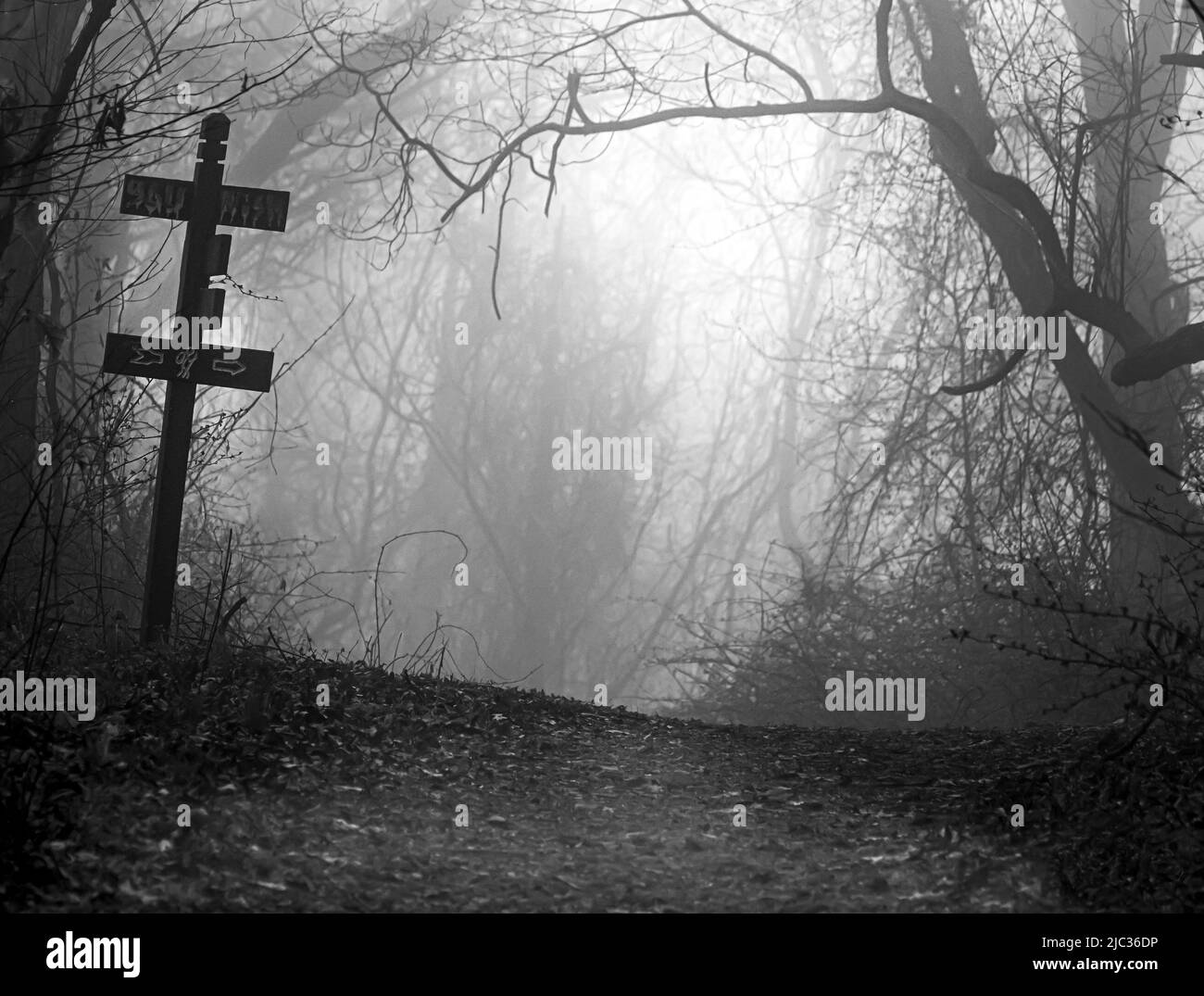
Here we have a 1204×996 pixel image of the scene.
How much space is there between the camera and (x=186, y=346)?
6.48 metres

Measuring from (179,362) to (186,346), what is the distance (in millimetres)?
117

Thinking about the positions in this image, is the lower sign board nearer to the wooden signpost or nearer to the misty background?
the wooden signpost

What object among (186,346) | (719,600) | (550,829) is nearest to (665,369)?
(719,600)

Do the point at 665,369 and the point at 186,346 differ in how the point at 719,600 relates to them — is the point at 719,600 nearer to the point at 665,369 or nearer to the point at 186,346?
the point at 186,346

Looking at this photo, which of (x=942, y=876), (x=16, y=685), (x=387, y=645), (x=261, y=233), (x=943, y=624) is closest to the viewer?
(x=942, y=876)

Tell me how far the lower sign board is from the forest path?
6.50 ft

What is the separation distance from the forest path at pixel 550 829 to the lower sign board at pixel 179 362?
Result: 1.98 m

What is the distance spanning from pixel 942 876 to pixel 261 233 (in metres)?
22.7

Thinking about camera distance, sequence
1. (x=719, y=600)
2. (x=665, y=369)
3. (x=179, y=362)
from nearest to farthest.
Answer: (x=179, y=362) < (x=719, y=600) < (x=665, y=369)

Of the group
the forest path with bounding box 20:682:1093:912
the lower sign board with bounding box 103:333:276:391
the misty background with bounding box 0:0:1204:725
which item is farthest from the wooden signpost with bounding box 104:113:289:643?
the misty background with bounding box 0:0:1204:725
